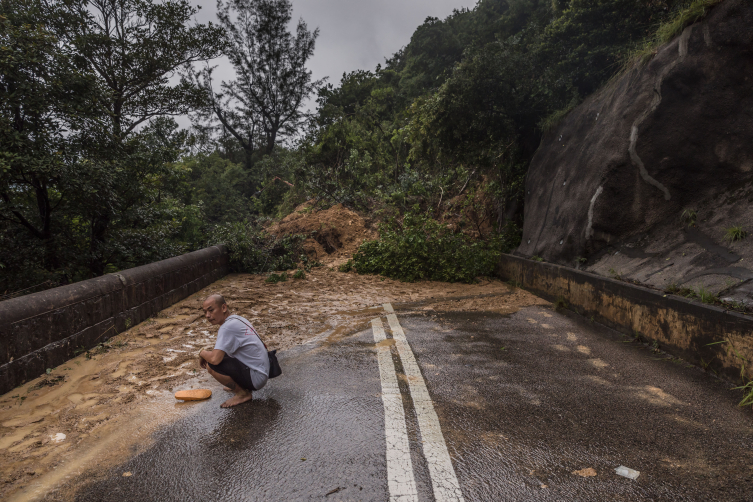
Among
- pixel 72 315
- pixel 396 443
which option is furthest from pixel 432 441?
pixel 72 315

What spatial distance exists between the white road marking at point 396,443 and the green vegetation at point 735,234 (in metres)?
4.50

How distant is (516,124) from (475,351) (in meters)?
9.31

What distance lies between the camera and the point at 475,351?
5.21m

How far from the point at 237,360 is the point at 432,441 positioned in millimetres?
1774

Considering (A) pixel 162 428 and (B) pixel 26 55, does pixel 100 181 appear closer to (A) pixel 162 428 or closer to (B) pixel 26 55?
(B) pixel 26 55

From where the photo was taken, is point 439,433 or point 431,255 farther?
point 431,255

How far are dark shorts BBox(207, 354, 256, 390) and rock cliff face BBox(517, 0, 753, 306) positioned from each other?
505 cm

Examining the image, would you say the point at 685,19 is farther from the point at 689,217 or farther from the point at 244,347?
the point at 244,347

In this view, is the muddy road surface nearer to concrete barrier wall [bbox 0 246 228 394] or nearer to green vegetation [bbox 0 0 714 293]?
concrete barrier wall [bbox 0 246 228 394]

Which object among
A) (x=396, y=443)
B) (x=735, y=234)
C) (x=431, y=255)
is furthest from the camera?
(x=431, y=255)

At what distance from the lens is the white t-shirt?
148 inches

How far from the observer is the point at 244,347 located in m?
3.83

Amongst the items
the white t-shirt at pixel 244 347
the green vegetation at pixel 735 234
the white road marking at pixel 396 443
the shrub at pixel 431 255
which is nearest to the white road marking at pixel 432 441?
the white road marking at pixel 396 443

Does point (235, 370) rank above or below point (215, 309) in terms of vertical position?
below
